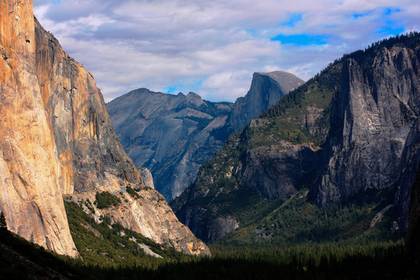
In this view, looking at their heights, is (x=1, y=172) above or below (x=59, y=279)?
above

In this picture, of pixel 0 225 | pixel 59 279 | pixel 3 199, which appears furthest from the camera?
pixel 3 199

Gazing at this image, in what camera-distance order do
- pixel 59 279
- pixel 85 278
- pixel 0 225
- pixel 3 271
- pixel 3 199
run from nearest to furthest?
pixel 3 271 < pixel 59 279 < pixel 85 278 < pixel 0 225 < pixel 3 199

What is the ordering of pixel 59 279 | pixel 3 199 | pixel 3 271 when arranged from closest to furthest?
pixel 3 271 < pixel 59 279 < pixel 3 199

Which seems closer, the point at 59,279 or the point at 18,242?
the point at 59,279

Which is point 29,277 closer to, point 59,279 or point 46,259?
point 59,279

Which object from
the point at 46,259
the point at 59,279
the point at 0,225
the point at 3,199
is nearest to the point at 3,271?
the point at 59,279

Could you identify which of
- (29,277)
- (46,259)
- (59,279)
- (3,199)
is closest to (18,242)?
(46,259)

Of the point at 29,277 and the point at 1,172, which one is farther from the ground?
the point at 1,172

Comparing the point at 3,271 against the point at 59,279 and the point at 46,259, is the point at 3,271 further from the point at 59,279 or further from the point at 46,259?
the point at 46,259

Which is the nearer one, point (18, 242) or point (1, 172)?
point (18, 242)
